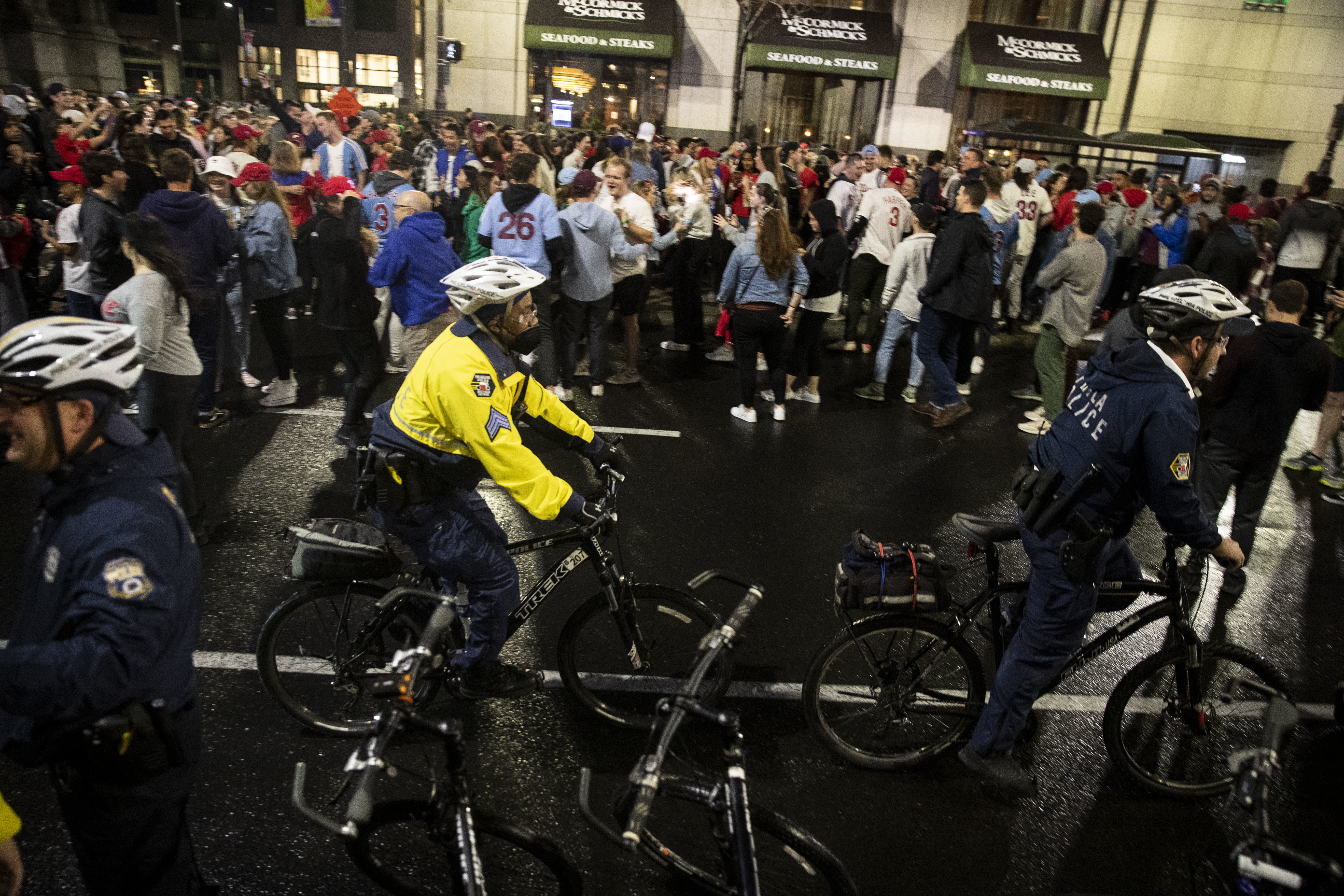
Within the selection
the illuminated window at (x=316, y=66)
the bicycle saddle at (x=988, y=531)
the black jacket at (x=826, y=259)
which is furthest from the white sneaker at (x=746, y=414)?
the illuminated window at (x=316, y=66)

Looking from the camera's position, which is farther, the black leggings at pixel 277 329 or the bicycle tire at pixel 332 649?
the black leggings at pixel 277 329

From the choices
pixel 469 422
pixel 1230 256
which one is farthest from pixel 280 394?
pixel 1230 256

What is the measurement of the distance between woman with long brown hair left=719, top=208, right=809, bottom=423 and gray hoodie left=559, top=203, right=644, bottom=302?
1204mm

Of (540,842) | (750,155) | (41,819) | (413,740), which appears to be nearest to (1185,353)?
(540,842)

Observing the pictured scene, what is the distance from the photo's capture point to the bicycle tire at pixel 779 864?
2.67 m

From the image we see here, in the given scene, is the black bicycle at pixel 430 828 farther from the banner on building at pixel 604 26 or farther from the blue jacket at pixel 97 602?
the banner on building at pixel 604 26

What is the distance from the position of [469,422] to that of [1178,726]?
3.71 metres

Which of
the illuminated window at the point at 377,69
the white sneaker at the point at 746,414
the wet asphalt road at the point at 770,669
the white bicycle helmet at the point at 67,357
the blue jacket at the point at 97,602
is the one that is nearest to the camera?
the blue jacket at the point at 97,602

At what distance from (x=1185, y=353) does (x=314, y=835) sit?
13.1 ft

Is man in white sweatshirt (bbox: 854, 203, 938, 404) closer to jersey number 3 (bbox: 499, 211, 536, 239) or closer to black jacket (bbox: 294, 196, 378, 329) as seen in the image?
jersey number 3 (bbox: 499, 211, 536, 239)

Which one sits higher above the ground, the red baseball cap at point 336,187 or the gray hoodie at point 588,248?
the red baseball cap at point 336,187

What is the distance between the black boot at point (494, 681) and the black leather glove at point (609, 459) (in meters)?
1.01

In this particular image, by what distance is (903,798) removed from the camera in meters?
3.79

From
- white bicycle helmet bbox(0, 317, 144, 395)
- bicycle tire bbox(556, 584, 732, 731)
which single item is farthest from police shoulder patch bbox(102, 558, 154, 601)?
bicycle tire bbox(556, 584, 732, 731)
